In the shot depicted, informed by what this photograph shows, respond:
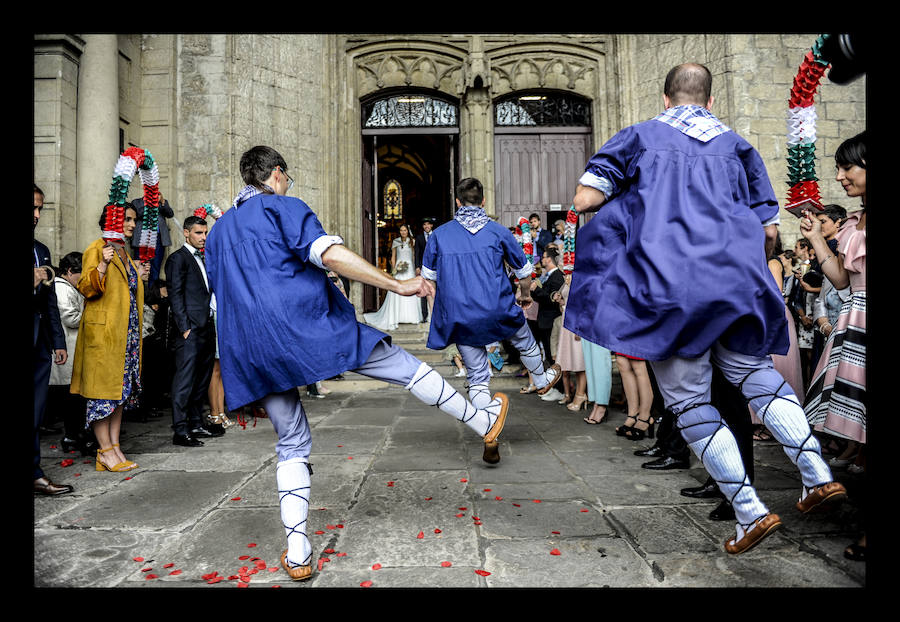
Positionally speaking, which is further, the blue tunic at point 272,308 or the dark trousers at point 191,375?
the dark trousers at point 191,375

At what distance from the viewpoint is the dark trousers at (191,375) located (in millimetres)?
5176

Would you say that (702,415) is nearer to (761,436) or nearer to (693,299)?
(693,299)

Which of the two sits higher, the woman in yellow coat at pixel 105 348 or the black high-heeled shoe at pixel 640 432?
the woman in yellow coat at pixel 105 348

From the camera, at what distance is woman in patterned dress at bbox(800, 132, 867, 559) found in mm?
2762

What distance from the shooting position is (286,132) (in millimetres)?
10352

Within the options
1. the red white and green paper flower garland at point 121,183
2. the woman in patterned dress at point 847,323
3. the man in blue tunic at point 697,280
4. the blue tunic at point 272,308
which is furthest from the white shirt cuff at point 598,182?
the red white and green paper flower garland at point 121,183

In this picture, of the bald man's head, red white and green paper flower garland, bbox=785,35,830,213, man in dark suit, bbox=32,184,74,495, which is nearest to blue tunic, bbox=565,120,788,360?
the bald man's head

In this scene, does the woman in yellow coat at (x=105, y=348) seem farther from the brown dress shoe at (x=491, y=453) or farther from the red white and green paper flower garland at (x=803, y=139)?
the red white and green paper flower garland at (x=803, y=139)

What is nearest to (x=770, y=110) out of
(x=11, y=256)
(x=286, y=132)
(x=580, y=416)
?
(x=580, y=416)

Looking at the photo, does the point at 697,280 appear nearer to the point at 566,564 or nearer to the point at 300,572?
the point at 566,564

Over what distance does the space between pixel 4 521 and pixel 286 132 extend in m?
9.55

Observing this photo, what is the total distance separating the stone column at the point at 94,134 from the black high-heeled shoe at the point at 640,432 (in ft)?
23.3

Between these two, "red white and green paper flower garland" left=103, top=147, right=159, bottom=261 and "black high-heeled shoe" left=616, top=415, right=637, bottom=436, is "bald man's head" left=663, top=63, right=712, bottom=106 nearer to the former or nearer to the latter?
"black high-heeled shoe" left=616, top=415, right=637, bottom=436
